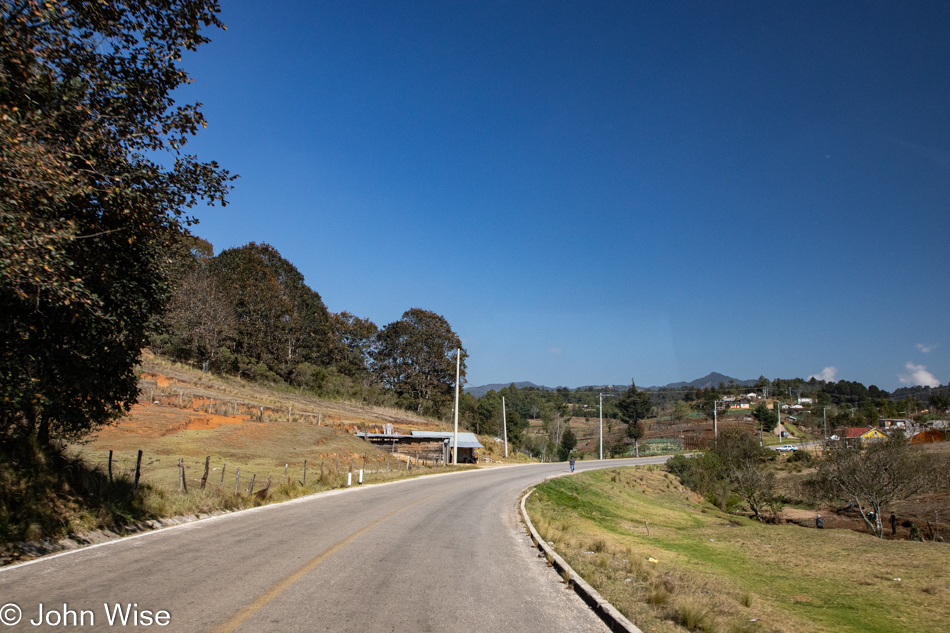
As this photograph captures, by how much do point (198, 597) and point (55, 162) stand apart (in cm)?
550

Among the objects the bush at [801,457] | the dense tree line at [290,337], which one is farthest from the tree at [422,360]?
the bush at [801,457]

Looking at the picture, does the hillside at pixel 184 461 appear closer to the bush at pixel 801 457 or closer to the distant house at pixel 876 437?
the distant house at pixel 876 437

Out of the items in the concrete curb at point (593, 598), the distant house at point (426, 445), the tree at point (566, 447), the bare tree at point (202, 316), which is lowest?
the tree at point (566, 447)

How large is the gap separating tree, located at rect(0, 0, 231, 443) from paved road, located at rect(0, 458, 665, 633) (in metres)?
3.52

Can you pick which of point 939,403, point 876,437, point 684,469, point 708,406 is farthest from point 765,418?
point 876,437

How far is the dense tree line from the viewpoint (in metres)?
64.1

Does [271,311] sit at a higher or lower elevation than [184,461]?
higher

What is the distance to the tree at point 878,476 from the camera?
32594mm

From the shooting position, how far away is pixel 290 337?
250 ft

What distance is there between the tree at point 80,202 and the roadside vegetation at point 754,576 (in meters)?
8.83

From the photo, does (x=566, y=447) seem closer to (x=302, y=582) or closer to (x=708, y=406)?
(x=708, y=406)

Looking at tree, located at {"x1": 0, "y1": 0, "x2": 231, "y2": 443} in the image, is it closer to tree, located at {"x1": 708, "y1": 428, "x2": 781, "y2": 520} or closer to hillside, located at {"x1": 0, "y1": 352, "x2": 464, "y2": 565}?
hillside, located at {"x1": 0, "y1": 352, "x2": 464, "y2": 565}

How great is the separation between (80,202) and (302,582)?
6.52 m

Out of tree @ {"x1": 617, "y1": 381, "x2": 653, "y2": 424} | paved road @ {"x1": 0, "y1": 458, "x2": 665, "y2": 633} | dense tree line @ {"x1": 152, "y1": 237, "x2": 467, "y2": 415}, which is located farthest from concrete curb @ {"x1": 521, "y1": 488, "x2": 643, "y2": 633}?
tree @ {"x1": 617, "y1": 381, "x2": 653, "y2": 424}
